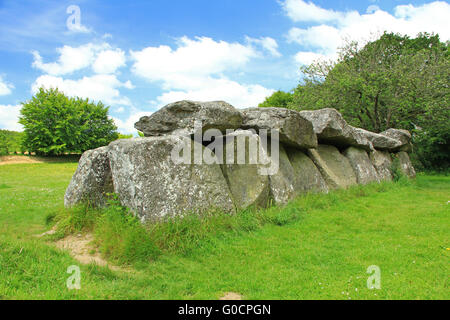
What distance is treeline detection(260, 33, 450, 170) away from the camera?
15.9m

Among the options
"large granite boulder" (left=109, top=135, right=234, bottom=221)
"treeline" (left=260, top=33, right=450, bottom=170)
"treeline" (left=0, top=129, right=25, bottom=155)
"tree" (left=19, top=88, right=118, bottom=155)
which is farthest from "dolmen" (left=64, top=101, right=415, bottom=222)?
"treeline" (left=0, top=129, right=25, bottom=155)

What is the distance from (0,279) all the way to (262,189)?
5.07m

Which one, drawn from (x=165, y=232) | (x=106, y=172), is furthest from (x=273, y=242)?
(x=106, y=172)

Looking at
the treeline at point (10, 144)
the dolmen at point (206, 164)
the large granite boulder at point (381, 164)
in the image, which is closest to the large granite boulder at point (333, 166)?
the dolmen at point (206, 164)

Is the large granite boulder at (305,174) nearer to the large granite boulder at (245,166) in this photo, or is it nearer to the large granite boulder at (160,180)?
the large granite boulder at (245,166)

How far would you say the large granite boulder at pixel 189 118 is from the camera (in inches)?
261

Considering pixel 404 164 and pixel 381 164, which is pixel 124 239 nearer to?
pixel 381 164

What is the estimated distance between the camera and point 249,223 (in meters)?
6.13

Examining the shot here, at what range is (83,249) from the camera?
537 centimetres

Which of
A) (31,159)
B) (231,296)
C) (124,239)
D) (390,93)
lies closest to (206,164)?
(124,239)

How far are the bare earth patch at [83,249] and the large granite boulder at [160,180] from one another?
1.00 metres
